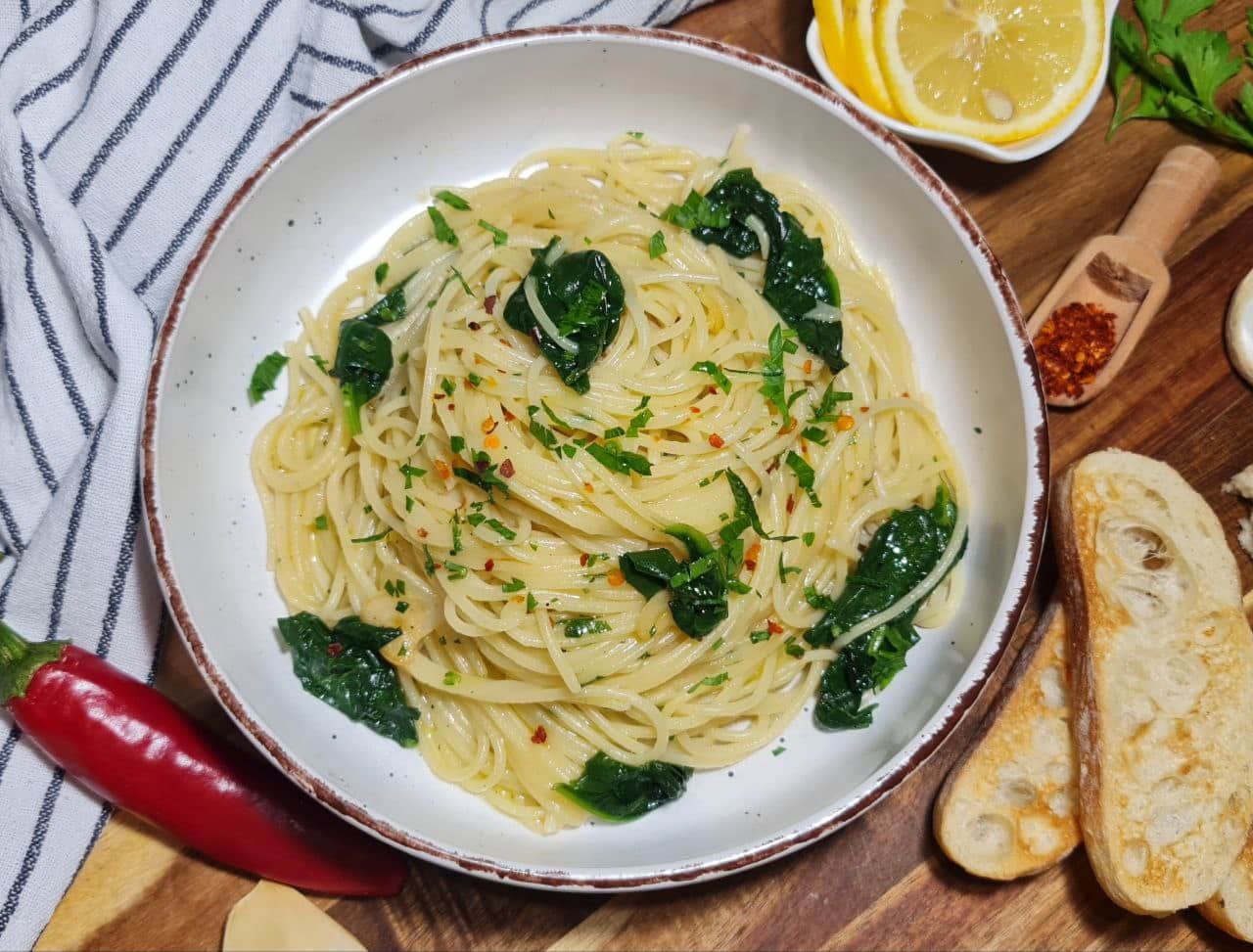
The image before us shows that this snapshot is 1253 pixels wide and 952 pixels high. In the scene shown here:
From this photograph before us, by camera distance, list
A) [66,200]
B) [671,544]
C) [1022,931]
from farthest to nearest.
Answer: [1022,931] → [66,200] → [671,544]

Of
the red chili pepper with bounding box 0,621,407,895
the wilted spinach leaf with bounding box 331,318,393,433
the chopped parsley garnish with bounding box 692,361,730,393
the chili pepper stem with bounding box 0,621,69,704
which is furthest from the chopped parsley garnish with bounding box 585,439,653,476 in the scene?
the chili pepper stem with bounding box 0,621,69,704

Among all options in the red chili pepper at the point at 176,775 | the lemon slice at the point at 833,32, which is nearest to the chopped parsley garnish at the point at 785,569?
the red chili pepper at the point at 176,775

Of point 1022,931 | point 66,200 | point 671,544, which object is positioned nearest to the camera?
point 671,544

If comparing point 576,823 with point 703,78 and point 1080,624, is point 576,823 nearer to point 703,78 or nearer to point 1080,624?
point 1080,624

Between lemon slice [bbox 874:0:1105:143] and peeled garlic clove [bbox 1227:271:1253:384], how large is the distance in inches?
48.8

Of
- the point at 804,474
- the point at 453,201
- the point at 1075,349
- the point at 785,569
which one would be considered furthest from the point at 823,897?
the point at 453,201

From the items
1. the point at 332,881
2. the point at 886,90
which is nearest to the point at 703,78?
the point at 886,90

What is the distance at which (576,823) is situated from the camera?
4215 mm

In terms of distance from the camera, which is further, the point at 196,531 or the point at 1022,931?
the point at 1022,931

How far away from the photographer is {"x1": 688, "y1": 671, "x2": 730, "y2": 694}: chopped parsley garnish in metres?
4.17

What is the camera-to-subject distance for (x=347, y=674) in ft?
13.8

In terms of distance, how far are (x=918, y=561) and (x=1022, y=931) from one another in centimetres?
182

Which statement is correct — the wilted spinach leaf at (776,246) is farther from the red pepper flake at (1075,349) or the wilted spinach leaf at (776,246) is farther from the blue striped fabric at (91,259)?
the blue striped fabric at (91,259)

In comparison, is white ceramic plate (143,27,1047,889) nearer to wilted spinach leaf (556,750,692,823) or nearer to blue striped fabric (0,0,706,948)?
wilted spinach leaf (556,750,692,823)
